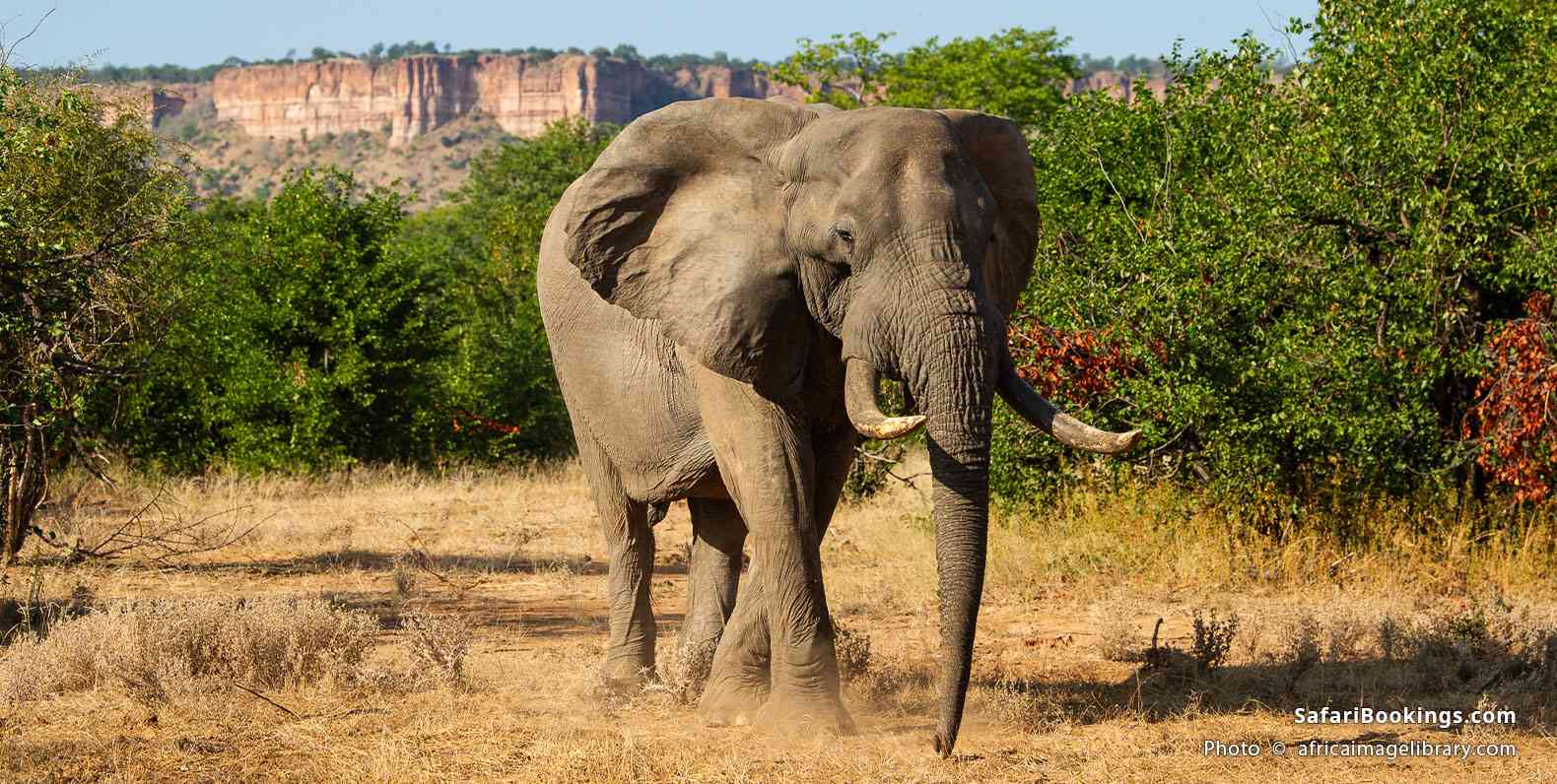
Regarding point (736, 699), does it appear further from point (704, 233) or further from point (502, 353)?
point (502, 353)

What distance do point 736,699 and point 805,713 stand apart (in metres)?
0.52

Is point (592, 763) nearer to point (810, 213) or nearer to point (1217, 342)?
point (810, 213)

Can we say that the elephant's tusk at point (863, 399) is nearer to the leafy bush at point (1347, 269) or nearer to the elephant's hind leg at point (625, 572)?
the elephant's hind leg at point (625, 572)

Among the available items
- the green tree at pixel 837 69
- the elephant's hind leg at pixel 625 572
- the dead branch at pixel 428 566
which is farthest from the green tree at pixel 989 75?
the elephant's hind leg at pixel 625 572

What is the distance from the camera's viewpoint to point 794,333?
234 inches

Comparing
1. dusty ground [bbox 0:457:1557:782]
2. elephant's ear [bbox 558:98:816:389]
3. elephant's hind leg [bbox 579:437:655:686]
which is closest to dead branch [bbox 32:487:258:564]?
dusty ground [bbox 0:457:1557:782]

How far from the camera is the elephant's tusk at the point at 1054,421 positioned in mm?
5258

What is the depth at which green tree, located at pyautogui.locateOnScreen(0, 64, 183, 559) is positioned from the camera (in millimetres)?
8727

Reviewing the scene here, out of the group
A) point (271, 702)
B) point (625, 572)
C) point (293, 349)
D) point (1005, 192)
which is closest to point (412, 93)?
point (293, 349)

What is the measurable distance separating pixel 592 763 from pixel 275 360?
12983 mm

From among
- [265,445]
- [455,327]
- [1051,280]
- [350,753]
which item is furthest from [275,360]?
[350,753]

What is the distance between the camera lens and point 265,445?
17.7 metres

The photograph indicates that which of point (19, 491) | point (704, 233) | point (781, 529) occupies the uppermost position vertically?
point (704, 233)

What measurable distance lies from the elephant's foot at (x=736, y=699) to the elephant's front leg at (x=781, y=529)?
25cm
